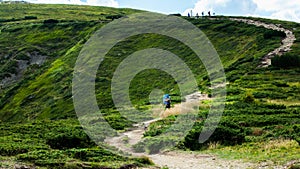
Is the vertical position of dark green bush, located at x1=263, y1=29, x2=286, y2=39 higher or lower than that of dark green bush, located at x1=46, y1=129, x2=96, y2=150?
higher

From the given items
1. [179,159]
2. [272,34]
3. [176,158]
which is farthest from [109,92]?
[179,159]

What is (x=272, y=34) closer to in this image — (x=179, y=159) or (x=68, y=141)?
(x=68, y=141)

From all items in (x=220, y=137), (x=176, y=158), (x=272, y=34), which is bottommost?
(x=176, y=158)

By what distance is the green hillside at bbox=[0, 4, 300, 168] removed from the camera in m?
24.2

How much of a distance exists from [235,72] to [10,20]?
429 feet

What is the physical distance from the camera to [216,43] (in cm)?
9756

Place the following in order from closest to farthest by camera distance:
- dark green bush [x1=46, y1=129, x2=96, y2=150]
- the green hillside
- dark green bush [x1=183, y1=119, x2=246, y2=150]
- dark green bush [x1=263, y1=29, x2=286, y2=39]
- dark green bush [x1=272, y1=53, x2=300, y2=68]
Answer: the green hillside → dark green bush [x1=46, y1=129, x2=96, y2=150] → dark green bush [x1=183, y1=119, x2=246, y2=150] → dark green bush [x1=272, y1=53, x2=300, y2=68] → dark green bush [x1=263, y1=29, x2=286, y2=39]

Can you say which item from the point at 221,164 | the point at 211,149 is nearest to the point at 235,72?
the point at 211,149

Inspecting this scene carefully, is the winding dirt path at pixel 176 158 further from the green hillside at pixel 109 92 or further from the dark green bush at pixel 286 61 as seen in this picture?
the dark green bush at pixel 286 61

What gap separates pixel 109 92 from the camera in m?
76.7

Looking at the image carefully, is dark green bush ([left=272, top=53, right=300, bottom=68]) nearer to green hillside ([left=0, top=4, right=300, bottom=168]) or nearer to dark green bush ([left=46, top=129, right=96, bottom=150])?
green hillside ([left=0, top=4, right=300, bottom=168])

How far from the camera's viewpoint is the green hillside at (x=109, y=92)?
2419 centimetres

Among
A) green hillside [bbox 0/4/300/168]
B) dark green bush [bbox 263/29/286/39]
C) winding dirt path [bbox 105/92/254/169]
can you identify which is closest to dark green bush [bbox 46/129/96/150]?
green hillside [bbox 0/4/300/168]

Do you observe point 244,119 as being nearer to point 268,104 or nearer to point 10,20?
point 268,104
